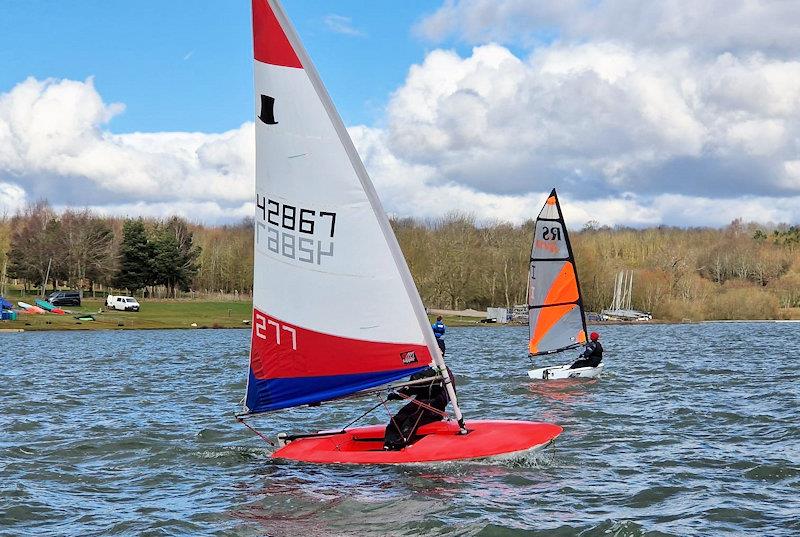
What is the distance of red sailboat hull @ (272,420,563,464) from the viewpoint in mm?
13750

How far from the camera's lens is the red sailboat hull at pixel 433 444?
13750 mm

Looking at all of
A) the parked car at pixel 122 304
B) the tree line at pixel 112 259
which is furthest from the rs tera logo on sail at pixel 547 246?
the tree line at pixel 112 259

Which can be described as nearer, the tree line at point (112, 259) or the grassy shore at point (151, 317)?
the grassy shore at point (151, 317)

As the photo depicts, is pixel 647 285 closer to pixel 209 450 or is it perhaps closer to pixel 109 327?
pixel 109 327

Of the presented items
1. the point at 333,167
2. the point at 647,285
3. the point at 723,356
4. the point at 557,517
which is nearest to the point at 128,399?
the point at 333,167

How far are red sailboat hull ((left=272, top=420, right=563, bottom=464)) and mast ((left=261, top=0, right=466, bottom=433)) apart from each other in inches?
40.0

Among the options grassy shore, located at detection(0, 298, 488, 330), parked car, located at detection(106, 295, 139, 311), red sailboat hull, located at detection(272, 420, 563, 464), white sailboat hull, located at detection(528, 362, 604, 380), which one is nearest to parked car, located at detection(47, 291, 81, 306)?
grassy shore, located at detection(0, 298, 488, 330)

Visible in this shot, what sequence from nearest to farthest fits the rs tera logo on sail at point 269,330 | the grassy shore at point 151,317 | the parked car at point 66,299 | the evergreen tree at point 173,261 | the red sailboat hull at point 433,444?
1. the red sailboat hull at point 433,444
2. the rs tera logo on sail at point 269,330
3. the grassy shore at point 151,317
4. the parked car at point 66,299
5. the evergreen tree at point 173,261

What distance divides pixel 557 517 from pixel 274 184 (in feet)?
20.2

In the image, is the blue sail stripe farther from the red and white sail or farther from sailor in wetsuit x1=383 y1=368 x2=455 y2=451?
sailor in wetsuit x1=383 y1=368 x2=455 y2=451

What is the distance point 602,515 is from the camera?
1162 centimetres

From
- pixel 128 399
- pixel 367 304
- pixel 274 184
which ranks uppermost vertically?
pixel 274 184

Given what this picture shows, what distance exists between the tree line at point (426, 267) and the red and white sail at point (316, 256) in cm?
7671

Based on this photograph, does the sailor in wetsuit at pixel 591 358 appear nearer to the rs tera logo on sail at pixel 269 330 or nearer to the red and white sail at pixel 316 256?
the red and white sail at pixel 316 256
